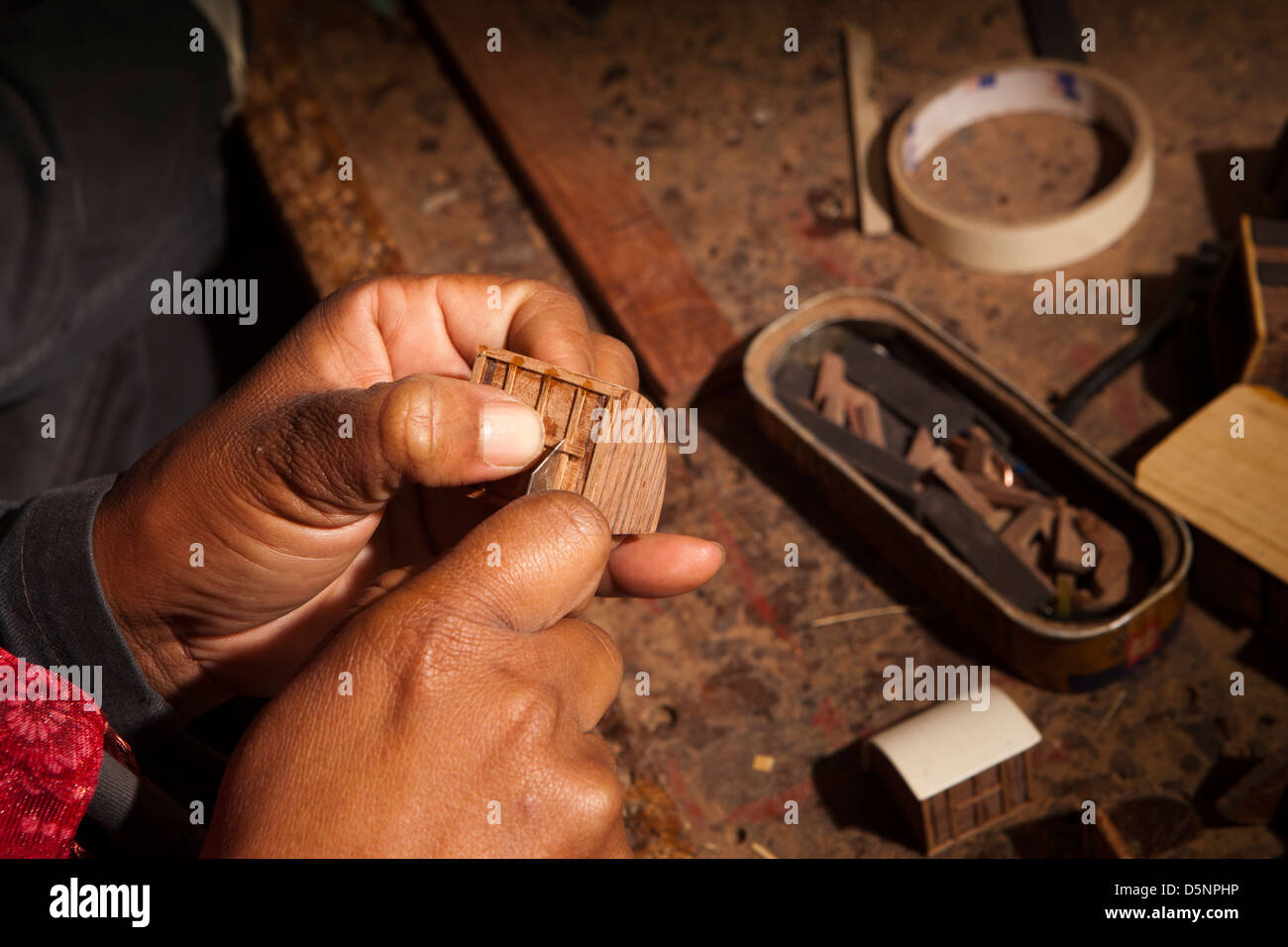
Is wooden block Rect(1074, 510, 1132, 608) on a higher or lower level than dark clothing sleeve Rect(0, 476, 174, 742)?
lower

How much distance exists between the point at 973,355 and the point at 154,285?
2.49 m

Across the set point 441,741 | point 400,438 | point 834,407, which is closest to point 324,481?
point 400,438

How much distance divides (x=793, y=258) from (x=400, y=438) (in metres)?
2.13

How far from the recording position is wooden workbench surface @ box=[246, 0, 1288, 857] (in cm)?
233

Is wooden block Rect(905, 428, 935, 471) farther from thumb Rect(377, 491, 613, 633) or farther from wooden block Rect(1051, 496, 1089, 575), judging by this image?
thumb Rect(377, 491, 613, 633)

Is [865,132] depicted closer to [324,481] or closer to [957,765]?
[957,765]

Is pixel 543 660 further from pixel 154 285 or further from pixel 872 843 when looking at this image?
pixel 154 285

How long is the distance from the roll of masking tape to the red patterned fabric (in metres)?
2.66

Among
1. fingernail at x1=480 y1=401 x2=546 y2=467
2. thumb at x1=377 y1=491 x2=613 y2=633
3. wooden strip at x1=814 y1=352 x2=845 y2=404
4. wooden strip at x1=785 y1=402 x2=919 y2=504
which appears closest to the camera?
thumb at x1=377 y1=491 x2=613 y2=633

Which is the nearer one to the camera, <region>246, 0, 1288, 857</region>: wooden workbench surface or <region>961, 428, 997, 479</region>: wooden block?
<region>246, 0, 1288, 857</region>: wooden workbench surface

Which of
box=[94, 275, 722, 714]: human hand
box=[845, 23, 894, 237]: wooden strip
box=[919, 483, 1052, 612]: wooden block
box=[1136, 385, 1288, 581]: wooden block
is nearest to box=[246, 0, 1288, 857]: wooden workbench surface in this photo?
box=[845, 23, 894, 237]: wooden strip

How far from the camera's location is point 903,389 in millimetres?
2785

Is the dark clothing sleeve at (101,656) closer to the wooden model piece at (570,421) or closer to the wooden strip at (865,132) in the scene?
the wooden model piece at (570,421)

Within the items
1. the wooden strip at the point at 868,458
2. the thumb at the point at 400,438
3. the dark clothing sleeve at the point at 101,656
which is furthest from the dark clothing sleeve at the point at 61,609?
the wooden strip at the point at 868,458
